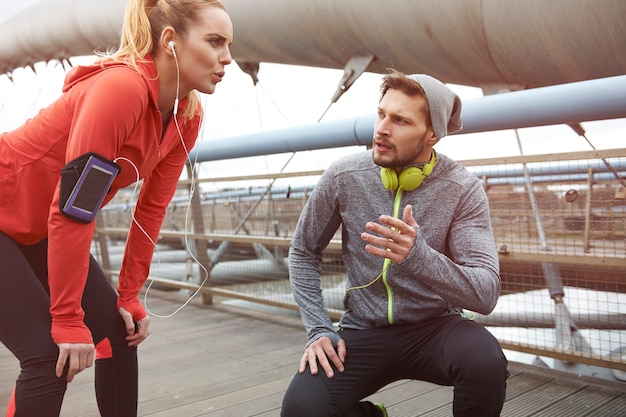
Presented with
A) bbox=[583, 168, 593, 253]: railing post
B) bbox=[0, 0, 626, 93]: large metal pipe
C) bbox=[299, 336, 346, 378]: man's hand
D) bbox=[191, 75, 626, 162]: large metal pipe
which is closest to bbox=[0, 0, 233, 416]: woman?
bbox=[191, 75, 626, 162]: large metal pipe

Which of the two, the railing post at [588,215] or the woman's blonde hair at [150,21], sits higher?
the woman's blonde hair at [150,21]

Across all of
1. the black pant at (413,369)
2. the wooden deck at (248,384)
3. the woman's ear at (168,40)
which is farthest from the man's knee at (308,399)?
the woman's ear at (168,40)

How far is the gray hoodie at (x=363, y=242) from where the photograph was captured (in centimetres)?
152

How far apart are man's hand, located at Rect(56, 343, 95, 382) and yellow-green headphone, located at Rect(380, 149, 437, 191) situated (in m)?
0.79

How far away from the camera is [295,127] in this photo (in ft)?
9.79

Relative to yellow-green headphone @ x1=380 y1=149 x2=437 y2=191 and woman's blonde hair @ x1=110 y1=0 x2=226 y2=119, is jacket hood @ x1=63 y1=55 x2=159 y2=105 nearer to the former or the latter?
woman's blonde hair @ x1=110 y1=0 x2=226 y2=119

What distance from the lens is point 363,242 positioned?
1601 mm

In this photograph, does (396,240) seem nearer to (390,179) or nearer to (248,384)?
(390,179)

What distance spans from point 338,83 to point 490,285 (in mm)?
3098

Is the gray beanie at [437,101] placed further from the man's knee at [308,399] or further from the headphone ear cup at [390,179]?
the man's knee at [308,399]

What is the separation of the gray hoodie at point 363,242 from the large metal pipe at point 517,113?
Answer: 44cm

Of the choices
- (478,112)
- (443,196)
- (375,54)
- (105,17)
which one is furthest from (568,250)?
(105,17)

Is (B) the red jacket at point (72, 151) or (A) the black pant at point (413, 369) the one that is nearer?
(B) the red jacket at point (72, 151)

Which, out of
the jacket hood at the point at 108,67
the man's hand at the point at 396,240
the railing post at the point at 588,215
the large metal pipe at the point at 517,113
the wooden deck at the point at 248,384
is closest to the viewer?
the man's hand at the point at 396,240
